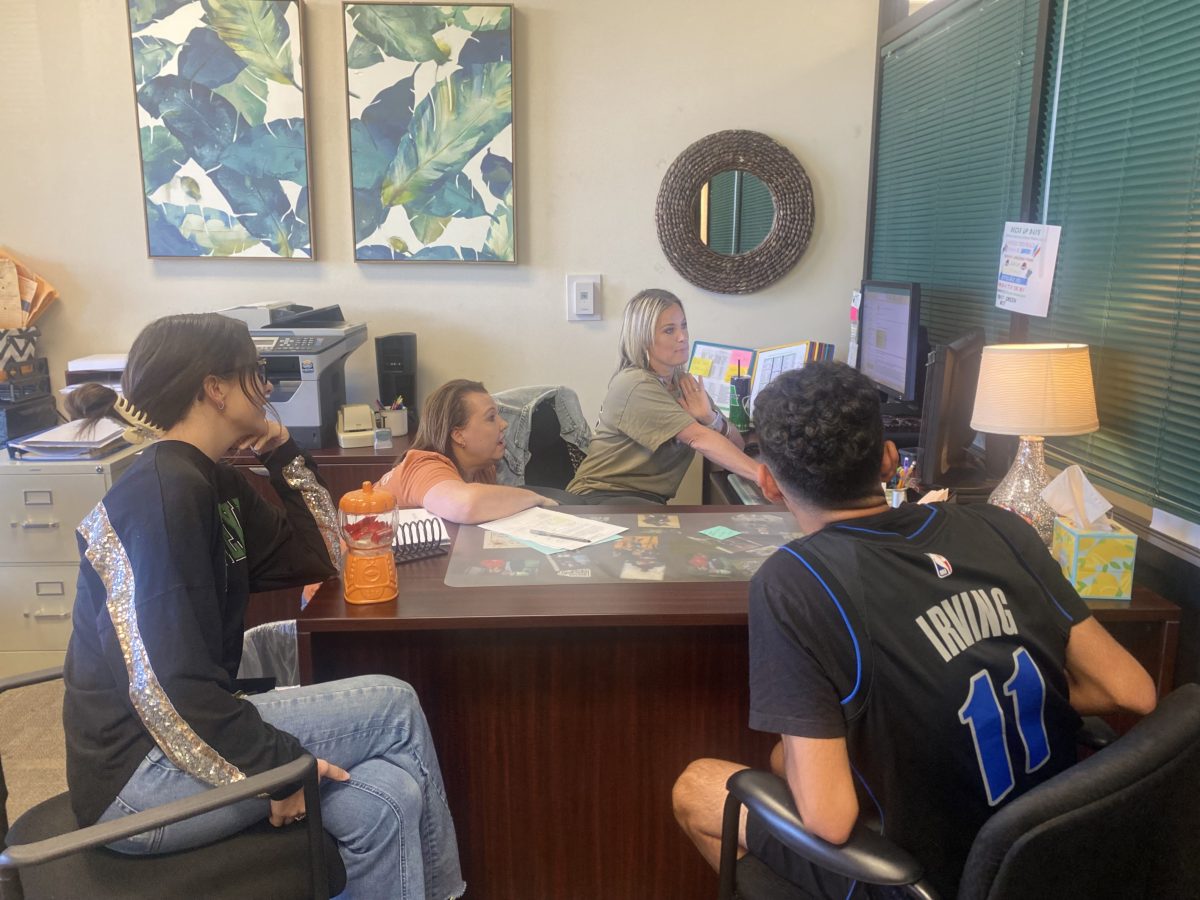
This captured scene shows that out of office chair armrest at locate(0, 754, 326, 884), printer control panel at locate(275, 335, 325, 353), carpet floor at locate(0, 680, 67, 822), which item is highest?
printer control panel at locate(275, 335, 325, 353)

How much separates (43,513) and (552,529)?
1.89m

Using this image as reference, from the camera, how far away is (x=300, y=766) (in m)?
1.22

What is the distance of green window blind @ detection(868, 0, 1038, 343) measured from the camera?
98.7 inches

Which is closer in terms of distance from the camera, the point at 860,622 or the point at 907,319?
the point at 860,622

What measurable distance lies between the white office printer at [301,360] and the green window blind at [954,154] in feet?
6.63

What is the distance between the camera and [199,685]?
1.26m

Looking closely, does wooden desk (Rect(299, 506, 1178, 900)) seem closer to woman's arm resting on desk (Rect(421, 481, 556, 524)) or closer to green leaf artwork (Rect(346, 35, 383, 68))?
woman's arm resting on desk (Rect(421, 481, 556, 524))

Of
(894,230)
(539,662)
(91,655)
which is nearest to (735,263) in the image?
(894,230)

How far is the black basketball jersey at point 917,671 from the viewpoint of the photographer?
3.76ft

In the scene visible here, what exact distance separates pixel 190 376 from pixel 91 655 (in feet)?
1.42

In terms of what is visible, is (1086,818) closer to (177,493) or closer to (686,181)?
(177,493)

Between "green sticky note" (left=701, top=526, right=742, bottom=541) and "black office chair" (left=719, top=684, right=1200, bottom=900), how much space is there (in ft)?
3.07

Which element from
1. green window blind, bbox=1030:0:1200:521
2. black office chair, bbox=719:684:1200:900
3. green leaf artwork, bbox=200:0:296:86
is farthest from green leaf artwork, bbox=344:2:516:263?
black office chair, bbox=719:684:1200:900

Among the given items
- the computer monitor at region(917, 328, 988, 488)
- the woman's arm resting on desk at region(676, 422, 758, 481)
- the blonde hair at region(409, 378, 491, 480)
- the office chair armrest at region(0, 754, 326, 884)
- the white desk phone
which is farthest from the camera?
the white desk phone
